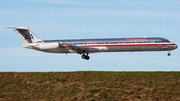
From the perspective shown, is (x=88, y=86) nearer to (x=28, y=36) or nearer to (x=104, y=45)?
(x=104, y=45)

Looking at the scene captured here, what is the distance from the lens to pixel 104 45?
42.8m

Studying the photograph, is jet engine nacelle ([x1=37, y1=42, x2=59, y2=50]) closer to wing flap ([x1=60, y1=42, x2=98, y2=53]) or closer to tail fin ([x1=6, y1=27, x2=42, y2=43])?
wing flap ([x1=60, y1=42, x2=98, y2=53])

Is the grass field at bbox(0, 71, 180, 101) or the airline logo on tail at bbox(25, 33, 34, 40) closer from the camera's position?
the grass field at bbox(0, 71, 180, 101)

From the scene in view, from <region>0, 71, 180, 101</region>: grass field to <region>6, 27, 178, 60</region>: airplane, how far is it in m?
12.4

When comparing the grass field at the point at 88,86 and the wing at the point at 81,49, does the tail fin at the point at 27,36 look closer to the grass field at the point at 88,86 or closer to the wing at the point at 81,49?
the wing at the point at 81,49

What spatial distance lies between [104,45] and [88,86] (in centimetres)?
1807

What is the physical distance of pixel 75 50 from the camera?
44.6m

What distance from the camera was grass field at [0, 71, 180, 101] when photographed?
23.1 metres

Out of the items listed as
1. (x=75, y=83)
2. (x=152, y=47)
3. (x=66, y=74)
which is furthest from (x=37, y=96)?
(x=152, y=47)

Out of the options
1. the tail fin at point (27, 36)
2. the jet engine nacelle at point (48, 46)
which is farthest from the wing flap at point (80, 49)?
the tail fin at point (27, 36)

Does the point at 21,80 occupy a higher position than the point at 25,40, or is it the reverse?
the point at 25,40

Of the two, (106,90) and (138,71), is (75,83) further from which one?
(138,71)

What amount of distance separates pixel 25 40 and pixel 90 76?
25.3m

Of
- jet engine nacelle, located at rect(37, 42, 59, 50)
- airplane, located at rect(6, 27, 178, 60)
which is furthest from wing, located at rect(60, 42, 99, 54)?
jet engine nacelle, located at rect(37, 42, 59, 50)
